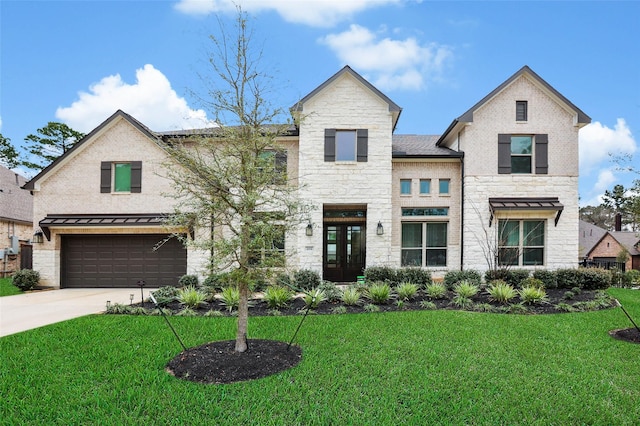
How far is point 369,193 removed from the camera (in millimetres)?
12945

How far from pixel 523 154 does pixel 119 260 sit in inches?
676

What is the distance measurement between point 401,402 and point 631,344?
17.5ft

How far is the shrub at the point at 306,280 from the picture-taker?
1165 cm

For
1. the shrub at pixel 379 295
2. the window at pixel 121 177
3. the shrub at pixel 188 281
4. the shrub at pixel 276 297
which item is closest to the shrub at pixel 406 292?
the shrub at pixel 379 295

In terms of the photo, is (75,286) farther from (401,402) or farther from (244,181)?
(401,402)

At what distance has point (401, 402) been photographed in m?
4.01

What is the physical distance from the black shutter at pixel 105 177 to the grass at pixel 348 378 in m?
7.90

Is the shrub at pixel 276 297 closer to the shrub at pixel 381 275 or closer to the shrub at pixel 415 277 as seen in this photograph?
the shrub at pixel 381 275

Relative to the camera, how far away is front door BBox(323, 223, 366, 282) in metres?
14.2

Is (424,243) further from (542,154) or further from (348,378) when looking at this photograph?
(348,378)

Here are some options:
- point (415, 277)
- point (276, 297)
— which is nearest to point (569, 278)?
point (415, 277)

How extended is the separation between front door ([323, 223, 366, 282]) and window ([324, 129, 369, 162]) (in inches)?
115

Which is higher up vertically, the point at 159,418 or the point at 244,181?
the point at 244,181

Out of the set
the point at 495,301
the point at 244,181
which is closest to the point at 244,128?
the point at 244,181
